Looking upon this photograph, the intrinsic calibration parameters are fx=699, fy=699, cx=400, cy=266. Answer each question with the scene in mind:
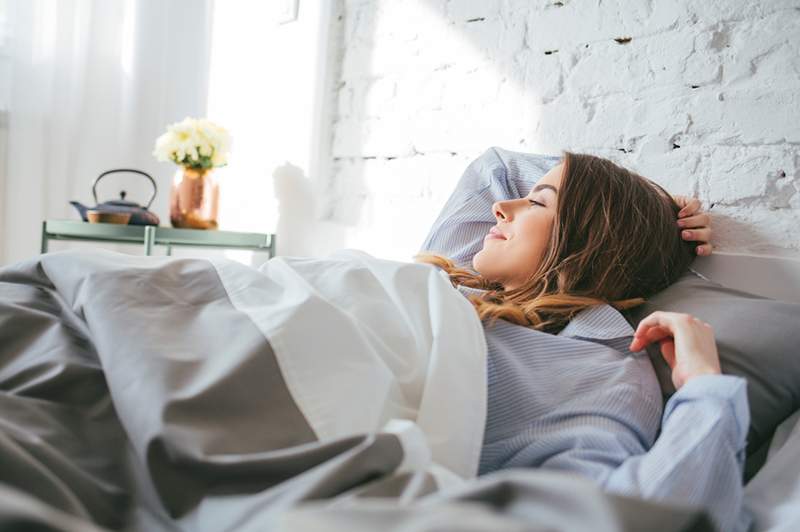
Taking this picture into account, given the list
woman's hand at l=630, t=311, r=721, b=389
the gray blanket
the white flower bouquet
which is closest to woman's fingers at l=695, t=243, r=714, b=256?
woman's hand at l=630, t=311, r=721, b=389

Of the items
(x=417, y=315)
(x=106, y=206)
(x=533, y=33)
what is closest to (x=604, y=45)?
(x=533, y=33)

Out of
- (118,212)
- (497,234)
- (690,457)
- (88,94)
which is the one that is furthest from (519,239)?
(88,94)

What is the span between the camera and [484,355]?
0.90 m

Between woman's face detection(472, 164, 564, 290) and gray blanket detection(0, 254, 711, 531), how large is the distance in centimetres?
54

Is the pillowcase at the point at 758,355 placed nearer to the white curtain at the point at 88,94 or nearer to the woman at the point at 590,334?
the woman at the point at 590,334

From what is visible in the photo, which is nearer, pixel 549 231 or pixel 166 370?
pixel 166 370

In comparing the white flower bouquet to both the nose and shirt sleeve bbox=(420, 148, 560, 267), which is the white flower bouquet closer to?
shirt sleeve bbox=(420, 148, 560, 267)

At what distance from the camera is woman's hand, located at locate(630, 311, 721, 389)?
36.5 inches

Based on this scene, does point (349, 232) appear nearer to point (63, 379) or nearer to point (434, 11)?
point (434, 11)

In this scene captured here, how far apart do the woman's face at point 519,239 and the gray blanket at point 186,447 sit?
0.54 meters

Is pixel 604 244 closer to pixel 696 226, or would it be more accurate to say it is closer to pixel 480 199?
pixel 696 226

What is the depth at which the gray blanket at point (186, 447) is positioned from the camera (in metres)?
0.43

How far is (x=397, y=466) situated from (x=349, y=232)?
163cm

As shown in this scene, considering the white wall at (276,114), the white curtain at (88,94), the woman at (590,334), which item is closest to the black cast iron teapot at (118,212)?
the white curtain at (88,94)
